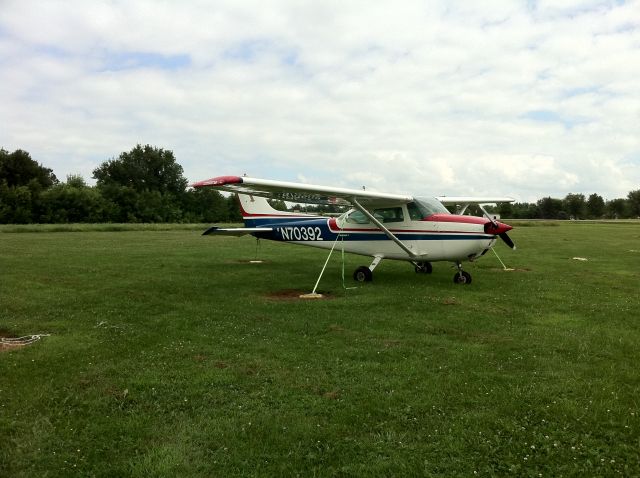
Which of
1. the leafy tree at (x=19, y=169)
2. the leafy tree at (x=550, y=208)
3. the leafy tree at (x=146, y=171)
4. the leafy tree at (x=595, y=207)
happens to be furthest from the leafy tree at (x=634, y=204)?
the leafy tree at (x=19, y=169)

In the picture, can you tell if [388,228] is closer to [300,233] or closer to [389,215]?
[389,215]

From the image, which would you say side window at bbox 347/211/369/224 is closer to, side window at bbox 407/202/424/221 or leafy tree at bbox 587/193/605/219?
side window at bbox 407/202/424/221

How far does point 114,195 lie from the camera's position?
73.7m

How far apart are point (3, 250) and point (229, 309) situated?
59.5ft

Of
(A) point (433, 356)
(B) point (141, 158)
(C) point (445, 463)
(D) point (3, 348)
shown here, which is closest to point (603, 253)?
(A) point (433, 356)

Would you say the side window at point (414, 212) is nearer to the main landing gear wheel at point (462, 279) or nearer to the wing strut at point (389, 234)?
the wing strut at point (389, 234)

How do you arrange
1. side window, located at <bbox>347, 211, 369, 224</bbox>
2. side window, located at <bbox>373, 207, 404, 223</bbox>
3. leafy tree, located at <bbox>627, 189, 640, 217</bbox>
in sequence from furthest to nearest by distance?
leafy tree, located at <bbox>627, 189, 640, 217</bbox>, side window, located at <bbox>347, 211, 369, 224</bbox>, side window, located at <bbox>373, 207, 404, 223</bbox>

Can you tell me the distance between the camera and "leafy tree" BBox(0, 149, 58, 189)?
7131 cm

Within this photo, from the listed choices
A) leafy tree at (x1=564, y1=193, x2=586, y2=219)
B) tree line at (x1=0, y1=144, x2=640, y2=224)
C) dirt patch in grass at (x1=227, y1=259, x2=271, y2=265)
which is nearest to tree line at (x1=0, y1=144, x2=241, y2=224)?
tree line at (x1=0, y1=144, x2=640, y2=224)

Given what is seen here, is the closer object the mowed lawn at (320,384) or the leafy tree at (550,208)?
the mowed lawn at (320,384)

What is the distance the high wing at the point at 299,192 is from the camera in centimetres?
973

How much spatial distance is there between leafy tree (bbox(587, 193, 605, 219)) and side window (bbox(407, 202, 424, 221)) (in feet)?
465

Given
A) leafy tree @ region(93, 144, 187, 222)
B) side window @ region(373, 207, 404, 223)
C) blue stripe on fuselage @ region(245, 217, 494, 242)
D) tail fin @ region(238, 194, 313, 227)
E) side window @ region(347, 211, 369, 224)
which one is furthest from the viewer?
leafy tree @ region(93, 144, 187, 222)

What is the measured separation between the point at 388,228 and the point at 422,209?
3.80 feet
